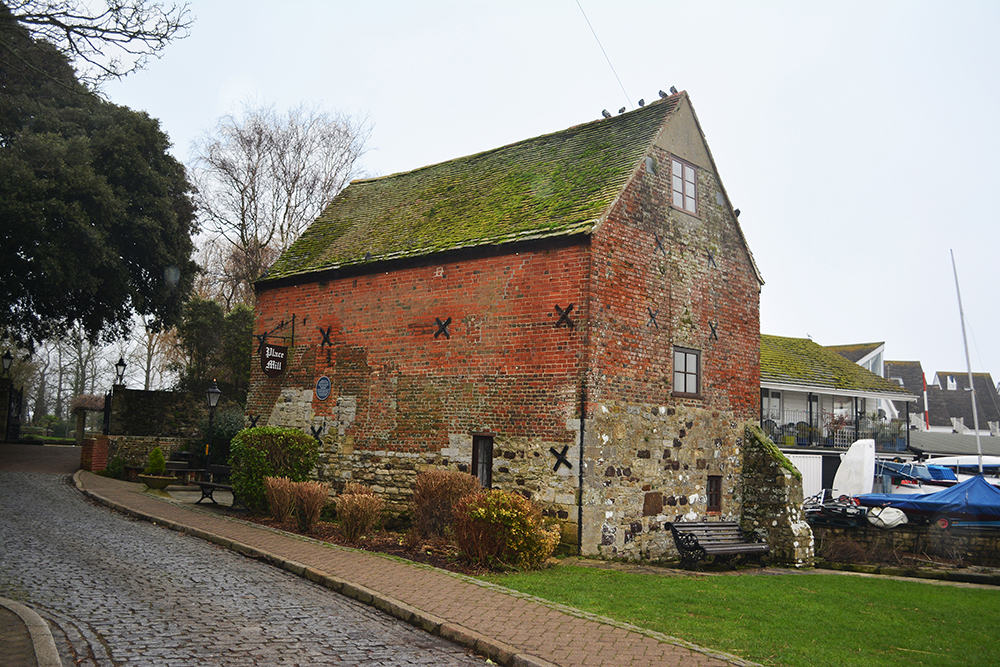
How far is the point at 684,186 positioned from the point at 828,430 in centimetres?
1715

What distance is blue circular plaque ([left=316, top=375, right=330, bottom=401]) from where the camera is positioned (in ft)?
56.3

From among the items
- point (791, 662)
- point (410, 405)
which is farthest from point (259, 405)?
point (791, 662)

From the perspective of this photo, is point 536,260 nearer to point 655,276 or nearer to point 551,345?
point 551,345

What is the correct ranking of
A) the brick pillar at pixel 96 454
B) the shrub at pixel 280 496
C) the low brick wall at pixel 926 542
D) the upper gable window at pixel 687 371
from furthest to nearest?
Result: 1. the brick pillar at pixel 96 454
2. the low brick wall at pixel 926 542
3. the upper gable window at pixel 687 371
4. the shrub at pixel 280 496

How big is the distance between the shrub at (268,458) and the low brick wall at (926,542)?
12101mm

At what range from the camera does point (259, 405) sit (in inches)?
739

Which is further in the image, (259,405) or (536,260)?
(259,405)

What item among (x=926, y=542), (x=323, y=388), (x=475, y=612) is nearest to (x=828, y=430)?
(x=926, y=542)

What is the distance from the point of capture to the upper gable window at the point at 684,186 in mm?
15617

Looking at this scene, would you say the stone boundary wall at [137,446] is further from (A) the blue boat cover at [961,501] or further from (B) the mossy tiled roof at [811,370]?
(A) the blue boat cover at [961,501]

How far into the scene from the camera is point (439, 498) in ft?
42.3

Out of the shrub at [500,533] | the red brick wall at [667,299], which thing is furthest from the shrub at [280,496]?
the red brick wall at [667,299]

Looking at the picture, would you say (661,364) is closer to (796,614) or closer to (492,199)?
(492,199)

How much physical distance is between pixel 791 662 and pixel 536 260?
857 cm
